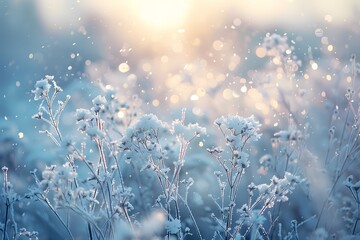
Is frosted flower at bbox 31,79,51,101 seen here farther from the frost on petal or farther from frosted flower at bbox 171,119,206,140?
frosted flower at bbox 171,119,206,140

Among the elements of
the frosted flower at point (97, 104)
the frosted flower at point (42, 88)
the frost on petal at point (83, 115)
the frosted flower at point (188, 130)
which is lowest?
the frosted flower at point (188, 130)

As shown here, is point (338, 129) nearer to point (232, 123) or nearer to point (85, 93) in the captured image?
point (232, 123)

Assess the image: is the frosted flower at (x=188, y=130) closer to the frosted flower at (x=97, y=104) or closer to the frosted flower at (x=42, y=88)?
the frosted flower at (x=97, y=104)

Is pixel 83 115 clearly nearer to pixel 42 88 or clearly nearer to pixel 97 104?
pixel 97 104

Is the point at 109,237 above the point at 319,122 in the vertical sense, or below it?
below

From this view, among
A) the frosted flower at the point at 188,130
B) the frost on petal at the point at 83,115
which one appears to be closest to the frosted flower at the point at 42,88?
the frost on petal at the point at 83,115

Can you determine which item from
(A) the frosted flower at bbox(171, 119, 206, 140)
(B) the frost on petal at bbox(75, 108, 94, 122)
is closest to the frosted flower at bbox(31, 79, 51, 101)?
(B) the frost on petal at bbox(75, 108, 94, 122)

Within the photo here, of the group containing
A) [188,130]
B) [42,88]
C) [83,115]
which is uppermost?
[42,88]

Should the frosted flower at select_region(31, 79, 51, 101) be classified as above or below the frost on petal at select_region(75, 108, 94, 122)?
above

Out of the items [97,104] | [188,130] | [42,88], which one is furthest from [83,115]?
[188,130]

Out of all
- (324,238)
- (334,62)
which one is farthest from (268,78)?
(324,238)

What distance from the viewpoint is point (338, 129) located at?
19.4 feet

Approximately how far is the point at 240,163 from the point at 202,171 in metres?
4.59

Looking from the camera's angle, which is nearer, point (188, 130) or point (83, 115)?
point (83, 115)
